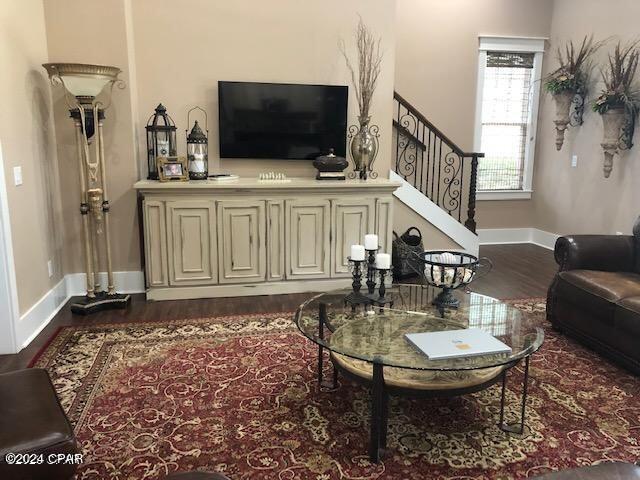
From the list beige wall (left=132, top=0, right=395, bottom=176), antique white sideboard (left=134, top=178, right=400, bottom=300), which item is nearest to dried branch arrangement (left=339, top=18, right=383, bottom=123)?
beige wall (left=132, top=0, right=395, bottom=176)

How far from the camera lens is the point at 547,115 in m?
6.55

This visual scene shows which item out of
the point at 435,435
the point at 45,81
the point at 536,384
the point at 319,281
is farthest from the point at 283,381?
the point at 45,81

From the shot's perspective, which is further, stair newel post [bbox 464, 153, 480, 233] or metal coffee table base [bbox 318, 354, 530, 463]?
stair newel post [bbox 464, 153, 480, 233]

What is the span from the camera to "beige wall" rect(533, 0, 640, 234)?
5.36 m

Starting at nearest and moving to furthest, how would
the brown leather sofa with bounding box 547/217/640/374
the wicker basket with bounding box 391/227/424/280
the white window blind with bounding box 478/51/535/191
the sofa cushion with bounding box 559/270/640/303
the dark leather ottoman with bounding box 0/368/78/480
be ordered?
the dark leather ottoman with bounding box 0/368/78/480 < the brown leather sofa with bounding box 547/217/640/374 < the sofa cushion with bounding box 559/270/640/303 < the wicker basket with bounding box 391/227/424/280 < the white window blind with bounding box 478/51/535/191

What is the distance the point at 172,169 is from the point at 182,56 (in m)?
1.05

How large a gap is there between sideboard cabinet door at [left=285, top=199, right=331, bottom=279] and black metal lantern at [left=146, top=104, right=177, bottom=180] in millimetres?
1127

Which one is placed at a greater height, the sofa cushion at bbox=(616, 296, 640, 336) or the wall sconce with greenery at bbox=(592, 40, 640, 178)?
the wall sconce with greenery at bbox=(592, 40, 640, 178)

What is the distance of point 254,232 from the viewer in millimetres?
4457

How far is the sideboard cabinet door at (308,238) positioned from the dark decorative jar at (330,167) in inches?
11.8

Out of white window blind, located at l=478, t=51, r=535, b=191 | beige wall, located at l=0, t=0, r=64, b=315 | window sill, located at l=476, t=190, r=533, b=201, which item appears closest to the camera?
beige wall, located at l=0, t=0, r=64, b=315

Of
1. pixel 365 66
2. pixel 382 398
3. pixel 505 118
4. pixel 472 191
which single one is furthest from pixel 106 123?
pixel 505 118

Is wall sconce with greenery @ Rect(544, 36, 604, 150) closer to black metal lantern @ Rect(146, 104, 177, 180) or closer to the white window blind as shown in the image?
the white window blind

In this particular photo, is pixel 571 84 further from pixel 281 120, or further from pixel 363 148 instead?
pixel 281 120
